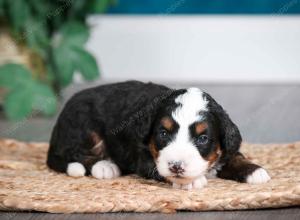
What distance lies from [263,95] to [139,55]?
4.76 feet

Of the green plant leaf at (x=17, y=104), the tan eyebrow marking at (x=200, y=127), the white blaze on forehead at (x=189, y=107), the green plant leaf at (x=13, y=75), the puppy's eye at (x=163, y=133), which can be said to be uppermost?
the green plant leaf at (x=13, y=75)

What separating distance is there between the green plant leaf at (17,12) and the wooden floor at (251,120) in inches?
30.4

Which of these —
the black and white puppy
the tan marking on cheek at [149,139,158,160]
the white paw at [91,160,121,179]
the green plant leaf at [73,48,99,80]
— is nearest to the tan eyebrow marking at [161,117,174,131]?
the black and white puppy

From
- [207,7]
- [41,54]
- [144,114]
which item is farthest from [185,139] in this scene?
[207,7]

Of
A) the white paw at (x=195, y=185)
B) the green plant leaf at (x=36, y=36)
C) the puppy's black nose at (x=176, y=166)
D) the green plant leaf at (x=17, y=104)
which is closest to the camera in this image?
the puppy's black nose at (x=176, y=166)

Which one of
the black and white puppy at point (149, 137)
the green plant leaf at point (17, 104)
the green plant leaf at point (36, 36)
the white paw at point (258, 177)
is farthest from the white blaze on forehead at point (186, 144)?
the green plant leaf at point (36, 36)

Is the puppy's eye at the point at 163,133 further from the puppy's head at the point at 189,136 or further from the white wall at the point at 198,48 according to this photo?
the white wall at the point at 198,48

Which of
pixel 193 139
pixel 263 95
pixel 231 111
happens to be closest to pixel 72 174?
pixel 193 139

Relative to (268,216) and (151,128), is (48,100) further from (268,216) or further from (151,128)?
(268,216)

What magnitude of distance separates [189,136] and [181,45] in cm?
432

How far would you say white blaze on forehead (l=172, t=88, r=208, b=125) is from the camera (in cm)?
331

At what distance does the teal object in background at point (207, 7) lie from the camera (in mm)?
7222

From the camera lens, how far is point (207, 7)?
7363 mm

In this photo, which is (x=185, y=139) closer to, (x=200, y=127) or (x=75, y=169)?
(x=200, y=127)
